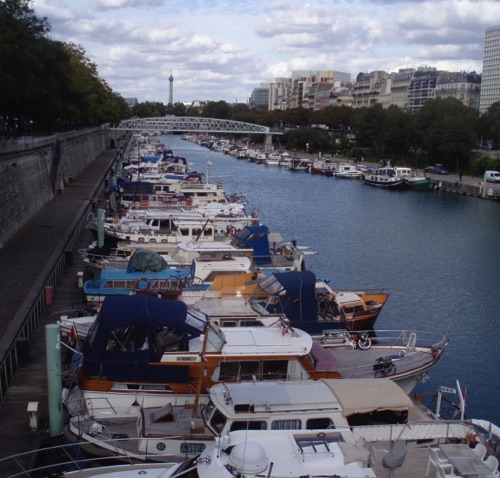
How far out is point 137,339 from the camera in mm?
12297

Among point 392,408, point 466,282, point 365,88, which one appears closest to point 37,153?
point 466,282

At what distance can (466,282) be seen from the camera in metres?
30.3

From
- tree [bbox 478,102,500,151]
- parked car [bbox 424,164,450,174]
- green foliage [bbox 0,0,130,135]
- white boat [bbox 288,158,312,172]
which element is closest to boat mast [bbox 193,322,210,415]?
green foliage [bbox 0,0,130,135]

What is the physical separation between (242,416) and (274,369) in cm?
235

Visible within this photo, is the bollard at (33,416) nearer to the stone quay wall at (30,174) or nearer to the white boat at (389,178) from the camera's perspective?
the stone quay wall at (30,174)

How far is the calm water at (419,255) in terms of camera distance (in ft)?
67.9

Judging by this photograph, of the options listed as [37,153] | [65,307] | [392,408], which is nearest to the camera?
[392,408]

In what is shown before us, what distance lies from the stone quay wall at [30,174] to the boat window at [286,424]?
18.3 meters

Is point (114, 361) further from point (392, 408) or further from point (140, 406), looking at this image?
point (392, 408)

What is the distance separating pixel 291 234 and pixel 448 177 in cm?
4178

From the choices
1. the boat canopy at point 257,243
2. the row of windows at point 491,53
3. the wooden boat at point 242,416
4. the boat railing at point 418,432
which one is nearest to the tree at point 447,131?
the row of windows at point 491,53

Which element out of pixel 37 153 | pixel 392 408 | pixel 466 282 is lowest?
pixel 466 282

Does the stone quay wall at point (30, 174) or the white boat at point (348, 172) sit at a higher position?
the stone quay wall at point (30, 174)

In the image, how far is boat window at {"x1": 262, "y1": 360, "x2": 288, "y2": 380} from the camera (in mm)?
12617
